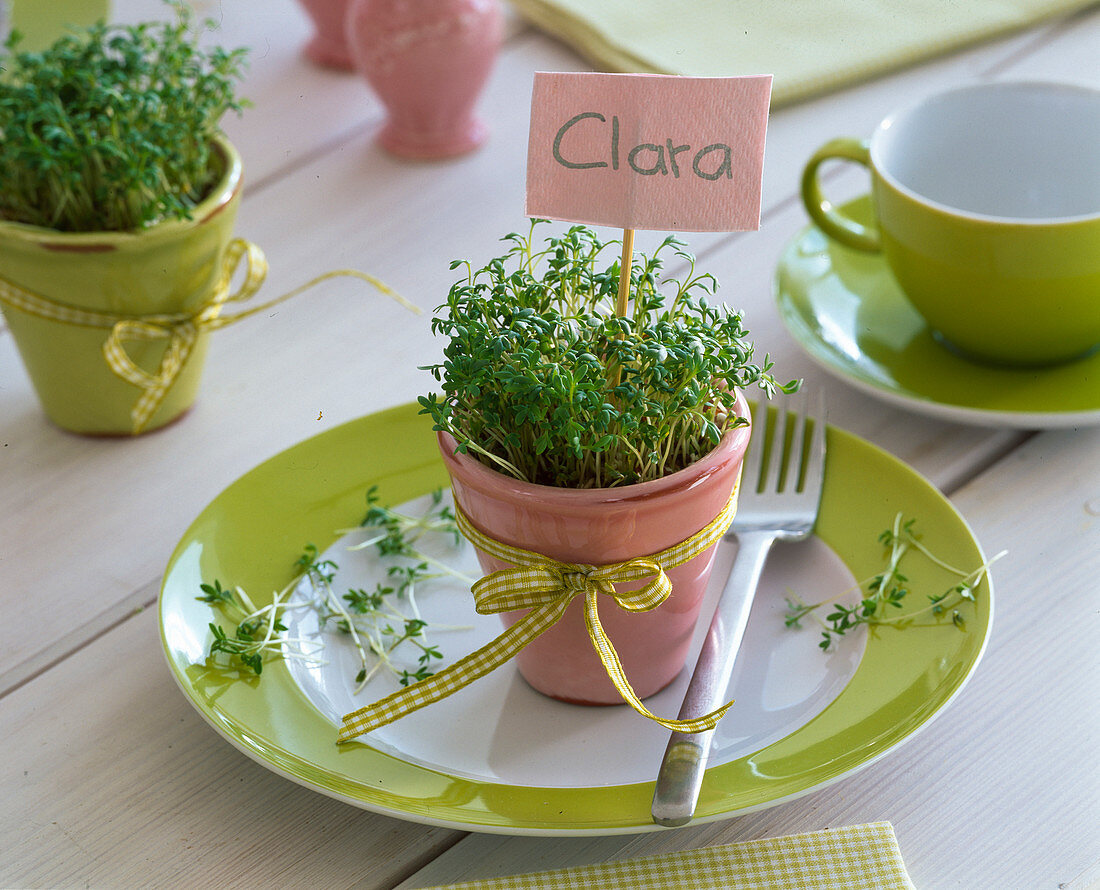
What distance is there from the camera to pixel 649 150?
1.75 ft

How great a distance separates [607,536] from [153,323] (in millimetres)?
442

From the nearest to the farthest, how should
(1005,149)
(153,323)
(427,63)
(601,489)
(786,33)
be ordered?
(601,489) → (153,323) → (1005,149) → (427,63) → (786,33)

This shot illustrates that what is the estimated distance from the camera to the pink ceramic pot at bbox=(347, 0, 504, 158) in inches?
43.8

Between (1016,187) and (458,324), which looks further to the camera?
(1016,187)

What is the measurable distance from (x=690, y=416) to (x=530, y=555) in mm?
103

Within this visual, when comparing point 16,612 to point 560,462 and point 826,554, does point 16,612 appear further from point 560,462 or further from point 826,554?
point 826,554

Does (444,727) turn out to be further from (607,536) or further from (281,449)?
(281,449)

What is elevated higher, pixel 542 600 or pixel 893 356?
pixel 542 600

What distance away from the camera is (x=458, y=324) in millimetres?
550

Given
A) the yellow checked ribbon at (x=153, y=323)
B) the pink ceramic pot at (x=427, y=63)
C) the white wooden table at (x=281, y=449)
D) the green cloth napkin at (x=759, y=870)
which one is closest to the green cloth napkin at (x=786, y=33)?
the white wooden table at (x=281, y=449)

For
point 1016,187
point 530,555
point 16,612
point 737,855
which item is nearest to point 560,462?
point 530,555

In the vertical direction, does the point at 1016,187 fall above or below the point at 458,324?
below

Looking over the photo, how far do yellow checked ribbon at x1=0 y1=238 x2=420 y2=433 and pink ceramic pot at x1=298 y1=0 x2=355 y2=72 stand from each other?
1.79ft

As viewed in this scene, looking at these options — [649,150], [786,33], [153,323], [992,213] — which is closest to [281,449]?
[153,323]
